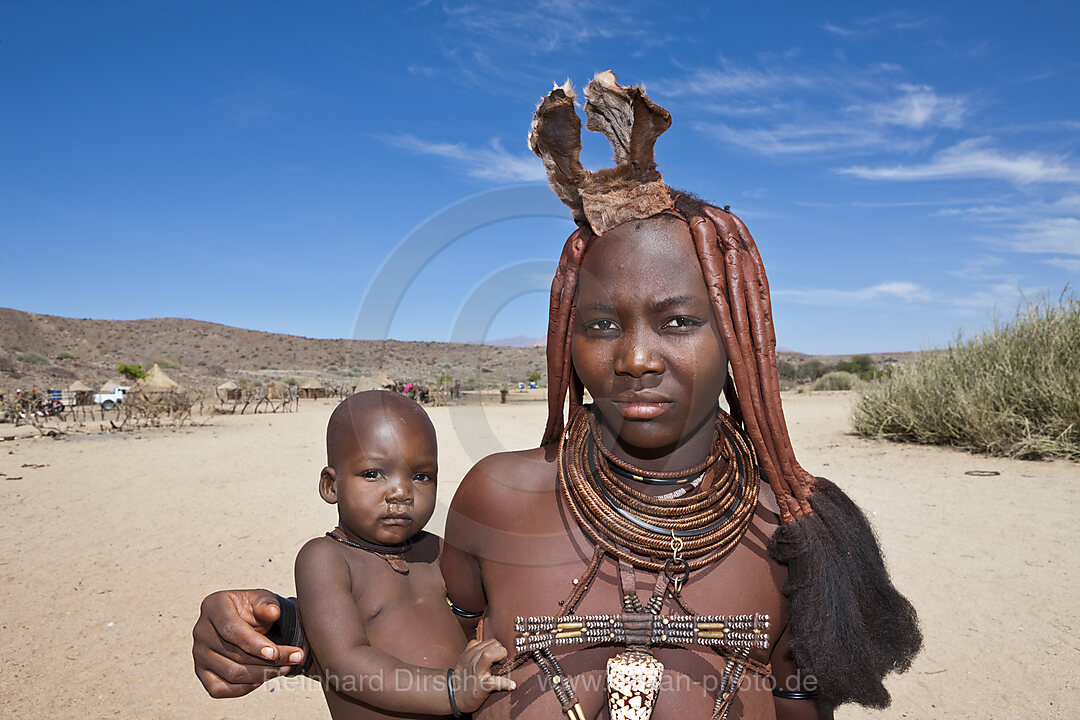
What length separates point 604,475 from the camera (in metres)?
1.84

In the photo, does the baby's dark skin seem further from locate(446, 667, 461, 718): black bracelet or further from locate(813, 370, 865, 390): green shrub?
locate(813, 370, 865, 390): green shrub

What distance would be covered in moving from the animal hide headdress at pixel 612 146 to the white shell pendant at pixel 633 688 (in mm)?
1068

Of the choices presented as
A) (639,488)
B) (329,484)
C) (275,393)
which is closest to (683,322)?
(639,488)

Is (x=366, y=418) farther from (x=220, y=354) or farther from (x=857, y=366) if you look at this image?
(x=220, y=354)

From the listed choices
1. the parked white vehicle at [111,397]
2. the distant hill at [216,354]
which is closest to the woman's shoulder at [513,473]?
the parked white vehicle at [111,397]

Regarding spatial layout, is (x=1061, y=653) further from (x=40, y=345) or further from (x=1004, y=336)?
(x=40, y=345)

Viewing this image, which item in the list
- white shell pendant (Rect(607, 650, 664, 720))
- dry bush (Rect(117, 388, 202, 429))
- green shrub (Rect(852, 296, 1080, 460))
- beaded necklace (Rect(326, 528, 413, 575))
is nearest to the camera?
white shell pendant (Rect(607, 650, 664, 720))

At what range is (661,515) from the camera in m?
1.78

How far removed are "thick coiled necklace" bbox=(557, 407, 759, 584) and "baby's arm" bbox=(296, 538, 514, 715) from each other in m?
0.41

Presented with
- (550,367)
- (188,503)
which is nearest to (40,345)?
(188,503)

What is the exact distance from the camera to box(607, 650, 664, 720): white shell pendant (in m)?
1.59

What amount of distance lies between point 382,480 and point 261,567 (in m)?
6.20

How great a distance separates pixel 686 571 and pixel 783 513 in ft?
0.97

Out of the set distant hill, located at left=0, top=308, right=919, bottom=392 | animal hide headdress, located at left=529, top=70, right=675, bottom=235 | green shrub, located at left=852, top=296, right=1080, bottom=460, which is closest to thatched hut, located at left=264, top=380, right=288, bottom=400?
distant hill, located at left=0, top=308, right=919, bottom=392
